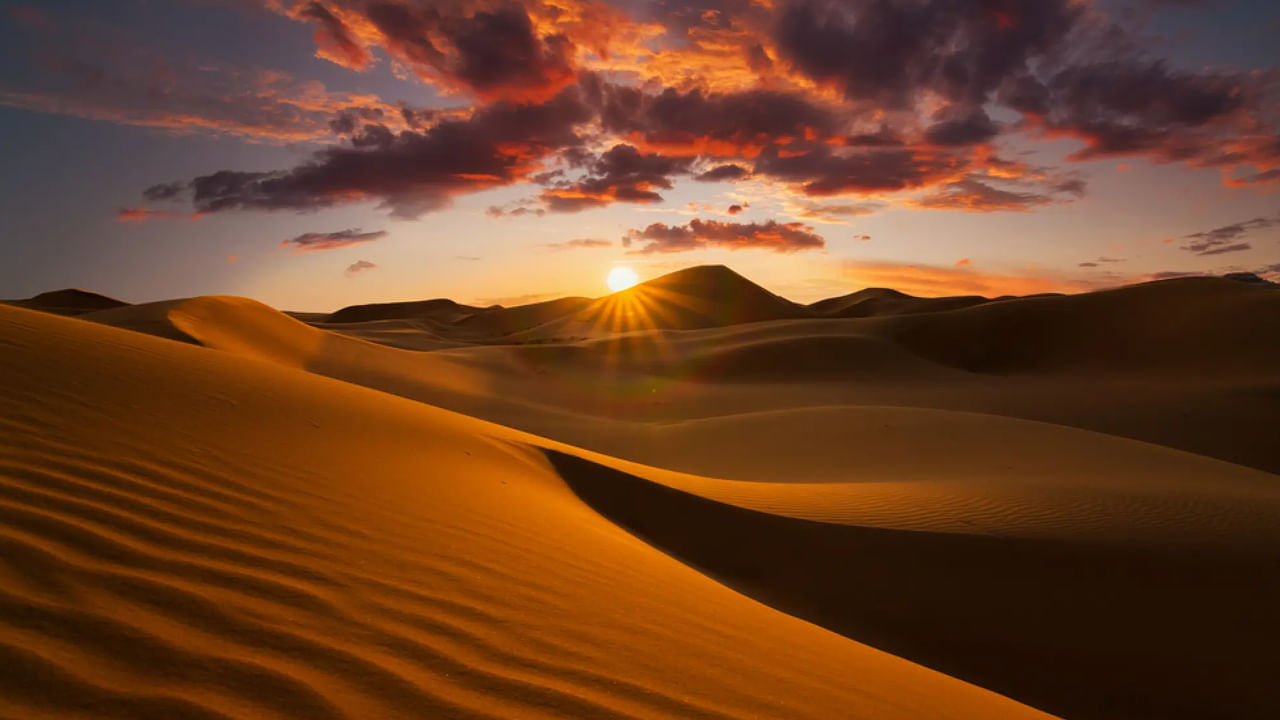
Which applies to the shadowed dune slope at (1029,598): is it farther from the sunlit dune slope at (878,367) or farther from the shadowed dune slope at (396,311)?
the shadowed dune slope at (396,311)

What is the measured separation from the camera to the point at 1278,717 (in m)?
4.71

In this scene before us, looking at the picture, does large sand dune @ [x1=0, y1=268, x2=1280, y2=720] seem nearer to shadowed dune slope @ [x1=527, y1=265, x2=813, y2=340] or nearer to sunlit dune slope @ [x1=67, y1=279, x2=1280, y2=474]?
sunlit dune slope @ [x1=67, y1=279, x2=1280, y2=474]

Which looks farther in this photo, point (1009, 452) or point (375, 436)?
point (1009, 452)

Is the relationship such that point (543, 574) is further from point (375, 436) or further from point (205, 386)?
point (205, 386)

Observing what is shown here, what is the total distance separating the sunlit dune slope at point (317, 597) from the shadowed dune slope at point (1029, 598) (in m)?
1.59

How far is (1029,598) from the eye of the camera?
5.87 meters

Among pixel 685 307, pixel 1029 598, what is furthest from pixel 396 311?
pixel 1029 598

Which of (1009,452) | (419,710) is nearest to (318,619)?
(419,710)

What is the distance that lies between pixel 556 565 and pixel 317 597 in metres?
1.38

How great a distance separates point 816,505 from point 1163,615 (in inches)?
130

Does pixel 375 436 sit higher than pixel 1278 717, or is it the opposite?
pixel 375 436

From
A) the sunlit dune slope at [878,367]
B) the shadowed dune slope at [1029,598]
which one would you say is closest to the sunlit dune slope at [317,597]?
the shadowed dune slope at [1029,598]

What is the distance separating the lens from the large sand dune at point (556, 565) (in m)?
2.13

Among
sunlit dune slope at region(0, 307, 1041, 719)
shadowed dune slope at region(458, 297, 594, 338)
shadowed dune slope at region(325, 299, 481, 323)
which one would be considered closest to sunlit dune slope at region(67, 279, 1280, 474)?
sunlit dune slope at region(0, 307, 1041, 719)
